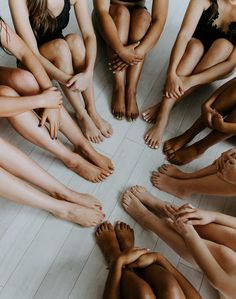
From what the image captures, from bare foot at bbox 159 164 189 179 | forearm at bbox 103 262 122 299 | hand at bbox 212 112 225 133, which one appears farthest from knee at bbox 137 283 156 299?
hand at bbox 212 112 225 133

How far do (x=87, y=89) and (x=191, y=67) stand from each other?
1.67ft

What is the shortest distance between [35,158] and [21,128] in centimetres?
25

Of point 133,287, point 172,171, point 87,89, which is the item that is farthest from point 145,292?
point 87,89

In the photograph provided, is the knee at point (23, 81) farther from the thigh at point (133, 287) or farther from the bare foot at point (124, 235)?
the thigh at point (133, 287)

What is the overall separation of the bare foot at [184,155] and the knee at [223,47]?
460mm

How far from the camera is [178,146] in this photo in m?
1.68

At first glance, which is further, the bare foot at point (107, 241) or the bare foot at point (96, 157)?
the bare foot at point (96, 157)

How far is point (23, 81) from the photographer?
1362mm

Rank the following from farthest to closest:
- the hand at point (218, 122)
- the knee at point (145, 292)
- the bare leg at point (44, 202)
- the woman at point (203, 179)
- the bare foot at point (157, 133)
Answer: the bare foot at point (157, 133) → the hand at point (218, 122) → the woman at point (203, 179) → the bare leg at point (44, 202) → the knee at point (145, 292)

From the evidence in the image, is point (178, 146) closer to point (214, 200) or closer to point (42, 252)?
point (214, 200)

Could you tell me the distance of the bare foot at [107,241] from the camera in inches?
54.3

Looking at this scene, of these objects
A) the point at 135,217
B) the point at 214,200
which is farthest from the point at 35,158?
the point at 214,200

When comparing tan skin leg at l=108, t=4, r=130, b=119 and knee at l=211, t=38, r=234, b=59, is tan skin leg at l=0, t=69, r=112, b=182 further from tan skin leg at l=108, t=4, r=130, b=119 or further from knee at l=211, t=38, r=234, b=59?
knee at l=211, t=38, r=234, b=59

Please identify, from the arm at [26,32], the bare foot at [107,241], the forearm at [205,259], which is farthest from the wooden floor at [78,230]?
the arm at [26,32]
